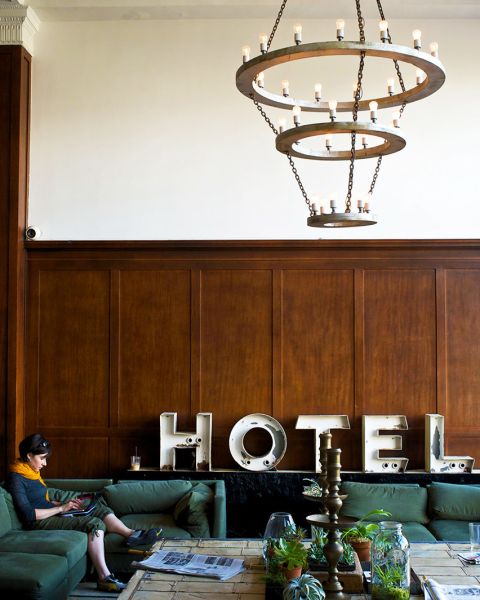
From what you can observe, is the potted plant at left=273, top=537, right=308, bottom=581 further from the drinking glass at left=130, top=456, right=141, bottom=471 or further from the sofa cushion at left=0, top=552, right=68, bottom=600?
the drinking glass at left=130, top=456, right=141, bottom=471

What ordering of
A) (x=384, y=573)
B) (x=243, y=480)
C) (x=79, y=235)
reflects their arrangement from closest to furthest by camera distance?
(x=384, y=573)
(x=243, y=480)
(x=79, y=235)

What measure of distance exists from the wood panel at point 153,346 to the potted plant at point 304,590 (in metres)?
4.15

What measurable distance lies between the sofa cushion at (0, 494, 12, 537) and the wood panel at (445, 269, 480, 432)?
144 inches

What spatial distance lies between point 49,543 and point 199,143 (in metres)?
3.67

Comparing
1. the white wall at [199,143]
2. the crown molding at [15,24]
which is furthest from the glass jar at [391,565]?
the crown molding at [15,24]

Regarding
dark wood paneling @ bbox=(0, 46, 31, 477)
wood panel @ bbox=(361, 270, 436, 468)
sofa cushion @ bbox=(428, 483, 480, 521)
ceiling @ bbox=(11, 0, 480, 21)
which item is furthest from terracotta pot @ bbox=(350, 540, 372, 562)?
ceiling @ bbox=(11, 0, 480, 21)

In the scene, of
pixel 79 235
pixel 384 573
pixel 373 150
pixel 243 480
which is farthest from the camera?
pixel 79 235

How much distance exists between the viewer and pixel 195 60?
7.14 meters

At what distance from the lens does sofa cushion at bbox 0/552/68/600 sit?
15.1ft

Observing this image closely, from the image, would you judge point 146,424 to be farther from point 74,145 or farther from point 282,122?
point 282,122

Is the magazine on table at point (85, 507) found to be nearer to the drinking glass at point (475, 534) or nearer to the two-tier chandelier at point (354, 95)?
the two-tier chandelier at point (354, 95)

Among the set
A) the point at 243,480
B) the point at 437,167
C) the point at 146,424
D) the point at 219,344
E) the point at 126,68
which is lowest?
the point at 243,480

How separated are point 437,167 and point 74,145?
328 centimetres

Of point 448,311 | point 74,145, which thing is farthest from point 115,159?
point 448,311
